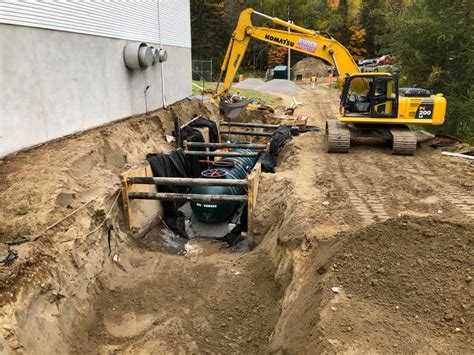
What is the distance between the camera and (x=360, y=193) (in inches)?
319

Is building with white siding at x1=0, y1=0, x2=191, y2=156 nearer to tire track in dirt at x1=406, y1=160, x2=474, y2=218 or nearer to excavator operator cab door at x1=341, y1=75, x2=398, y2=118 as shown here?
excavator operator cab door at x1=341, y1=75, x2=398, y2=118

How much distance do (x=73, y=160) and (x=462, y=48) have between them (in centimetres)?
1560

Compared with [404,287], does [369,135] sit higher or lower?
higher

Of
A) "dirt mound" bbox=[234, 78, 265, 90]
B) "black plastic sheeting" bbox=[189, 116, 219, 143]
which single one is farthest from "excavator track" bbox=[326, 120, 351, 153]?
"dirt mound" bbox=[234, 78, 265, 90]

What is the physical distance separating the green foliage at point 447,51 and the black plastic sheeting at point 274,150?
25.0 ft

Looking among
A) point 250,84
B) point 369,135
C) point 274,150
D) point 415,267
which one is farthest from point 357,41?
point 415,267

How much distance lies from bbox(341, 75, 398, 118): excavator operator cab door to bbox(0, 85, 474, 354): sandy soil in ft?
5.33

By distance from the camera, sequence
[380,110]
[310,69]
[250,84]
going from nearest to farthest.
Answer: [380,110], [250,84], [310,69]

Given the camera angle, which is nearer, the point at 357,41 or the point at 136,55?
the point at 136,55

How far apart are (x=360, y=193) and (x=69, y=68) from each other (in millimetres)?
7753

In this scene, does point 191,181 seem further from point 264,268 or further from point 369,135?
point 369,135

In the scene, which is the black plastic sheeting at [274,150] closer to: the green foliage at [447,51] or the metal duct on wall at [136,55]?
the metal duct on wall at [136,55]

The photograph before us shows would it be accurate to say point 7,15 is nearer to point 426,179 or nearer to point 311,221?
point 311,221

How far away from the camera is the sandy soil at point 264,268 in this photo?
4230mm
